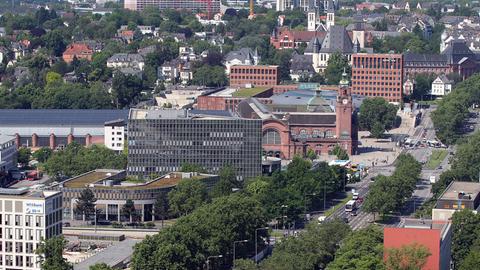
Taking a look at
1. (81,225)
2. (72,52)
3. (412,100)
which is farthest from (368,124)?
(72,52)

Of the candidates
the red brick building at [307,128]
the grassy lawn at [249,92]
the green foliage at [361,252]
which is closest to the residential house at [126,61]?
the grassy lawn at [249,92]

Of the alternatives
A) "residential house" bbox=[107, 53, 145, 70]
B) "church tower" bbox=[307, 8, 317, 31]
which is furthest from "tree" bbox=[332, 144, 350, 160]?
"church tower" bbox=[307, 8, 317, 31]

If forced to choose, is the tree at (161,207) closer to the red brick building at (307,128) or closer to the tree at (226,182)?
the tree at (226,182)

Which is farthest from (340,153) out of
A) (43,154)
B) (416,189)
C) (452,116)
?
(43,154)

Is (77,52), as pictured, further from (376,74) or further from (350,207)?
(350,207)

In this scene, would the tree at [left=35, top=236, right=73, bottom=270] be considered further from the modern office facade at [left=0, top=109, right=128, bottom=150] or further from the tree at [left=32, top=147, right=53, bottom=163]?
the modern office facade at [left=0, top=109, right=128, bottom=150]

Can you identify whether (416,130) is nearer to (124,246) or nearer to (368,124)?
(368,124)
